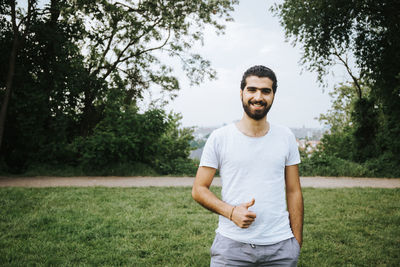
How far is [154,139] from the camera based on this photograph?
35.5 ft

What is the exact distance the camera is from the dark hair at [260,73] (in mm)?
2115

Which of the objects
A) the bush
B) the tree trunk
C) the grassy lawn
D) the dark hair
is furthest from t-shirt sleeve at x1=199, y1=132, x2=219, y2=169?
the tree trunk

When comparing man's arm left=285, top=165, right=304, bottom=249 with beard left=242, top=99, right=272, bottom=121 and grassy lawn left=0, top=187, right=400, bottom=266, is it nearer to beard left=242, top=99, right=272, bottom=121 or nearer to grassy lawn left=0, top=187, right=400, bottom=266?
beard left=242, top=99, right=272, bottom=121

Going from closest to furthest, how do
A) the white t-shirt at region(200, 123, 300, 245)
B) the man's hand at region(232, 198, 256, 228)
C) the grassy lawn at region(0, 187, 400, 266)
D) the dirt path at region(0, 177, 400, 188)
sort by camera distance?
the man's hand at region(232, 198, 256, 228) < the white t-shirt at region(200, 123, 300, 245) < the grassy lawn at region(0, 187, 400, 266) < the dirt path at region(0, 177, 400, 188)

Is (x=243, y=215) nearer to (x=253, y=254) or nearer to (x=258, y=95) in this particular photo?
(x=253, y=254)

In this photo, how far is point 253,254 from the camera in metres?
1.87

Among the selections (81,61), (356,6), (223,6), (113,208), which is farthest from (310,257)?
(223,6)

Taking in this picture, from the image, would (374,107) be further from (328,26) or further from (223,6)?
(223,6)

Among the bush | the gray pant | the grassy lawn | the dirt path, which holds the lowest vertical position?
the grassy lawn

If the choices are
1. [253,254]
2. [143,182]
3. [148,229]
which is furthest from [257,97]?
[143,182]

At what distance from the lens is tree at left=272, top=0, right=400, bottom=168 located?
10305 millimetres

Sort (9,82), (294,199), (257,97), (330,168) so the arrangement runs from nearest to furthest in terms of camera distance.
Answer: (257,97), (294,199), (9,82), (330,168)

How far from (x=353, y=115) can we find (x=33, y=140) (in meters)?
12.3

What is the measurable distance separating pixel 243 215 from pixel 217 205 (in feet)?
0.63
